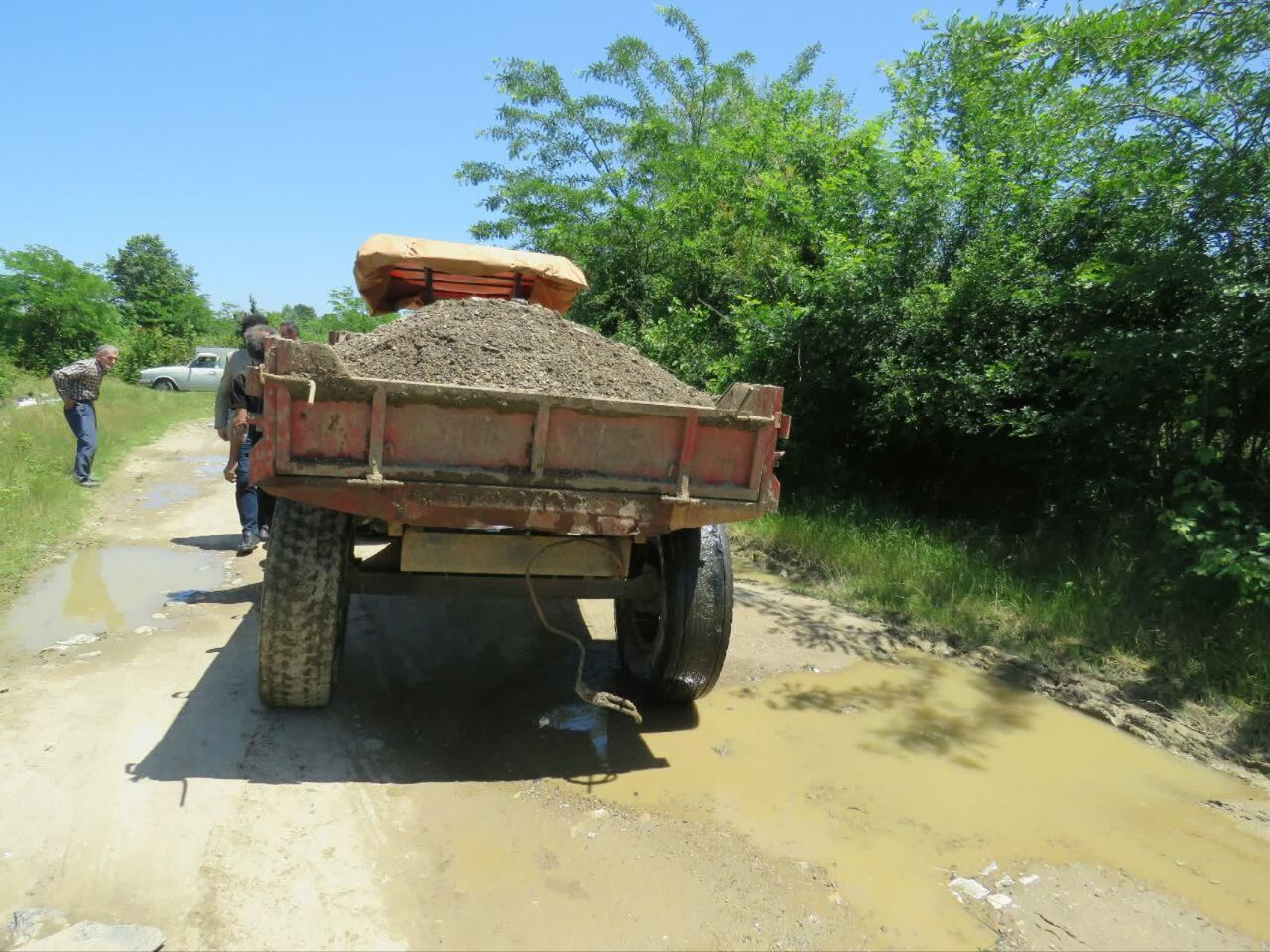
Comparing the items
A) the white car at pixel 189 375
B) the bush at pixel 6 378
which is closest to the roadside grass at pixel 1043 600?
the bush at pixel 6 378

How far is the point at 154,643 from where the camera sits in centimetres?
477

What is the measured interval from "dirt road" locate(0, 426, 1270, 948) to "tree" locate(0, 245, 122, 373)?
22.4 meters

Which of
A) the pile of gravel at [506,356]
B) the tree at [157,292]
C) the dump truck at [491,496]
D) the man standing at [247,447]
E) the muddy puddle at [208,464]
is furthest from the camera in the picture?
the tree at [157,292]

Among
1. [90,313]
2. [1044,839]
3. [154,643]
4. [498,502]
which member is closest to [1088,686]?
[1044,839]

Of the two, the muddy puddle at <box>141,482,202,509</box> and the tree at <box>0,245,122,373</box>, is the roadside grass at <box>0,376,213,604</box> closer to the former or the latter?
the muddy puddle at <box>141,482,202,509</box>

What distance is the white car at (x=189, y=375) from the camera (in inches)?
985

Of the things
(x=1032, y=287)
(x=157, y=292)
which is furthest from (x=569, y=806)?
(x=157, y=292)

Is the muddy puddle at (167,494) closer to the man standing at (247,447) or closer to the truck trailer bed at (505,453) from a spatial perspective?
the man standing at (247,447)

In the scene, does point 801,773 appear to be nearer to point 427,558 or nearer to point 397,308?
point 427,558

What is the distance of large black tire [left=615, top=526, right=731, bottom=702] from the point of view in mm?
3926

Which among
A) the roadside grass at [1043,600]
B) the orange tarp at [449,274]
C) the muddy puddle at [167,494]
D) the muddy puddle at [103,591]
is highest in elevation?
the orange tarp at [449,274]

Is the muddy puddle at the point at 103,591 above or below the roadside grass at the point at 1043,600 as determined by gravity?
below

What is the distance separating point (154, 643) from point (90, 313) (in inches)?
921

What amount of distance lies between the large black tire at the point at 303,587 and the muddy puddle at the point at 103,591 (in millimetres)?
2005
